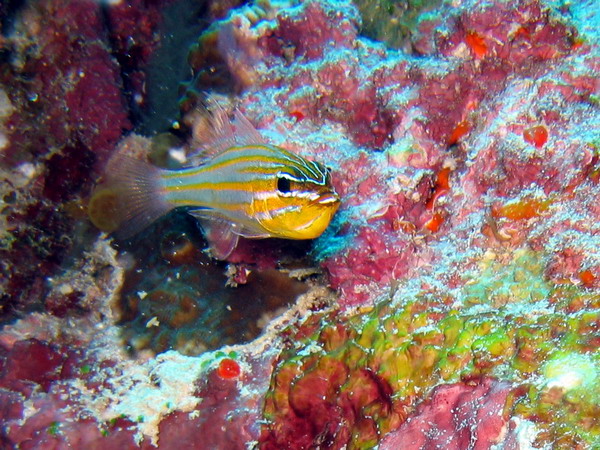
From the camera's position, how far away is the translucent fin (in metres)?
2.52

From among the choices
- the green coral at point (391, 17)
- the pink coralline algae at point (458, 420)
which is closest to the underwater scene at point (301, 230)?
the pink coralline algae at point (458, 420)

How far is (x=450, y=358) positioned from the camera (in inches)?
88.7

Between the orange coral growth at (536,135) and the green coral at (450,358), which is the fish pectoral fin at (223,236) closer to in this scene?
the green coral at (450,358)

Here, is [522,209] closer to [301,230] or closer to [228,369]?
[301,230]

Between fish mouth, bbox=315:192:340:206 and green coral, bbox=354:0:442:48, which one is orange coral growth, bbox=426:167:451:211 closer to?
fish mouth, bbox=315:192:340:206

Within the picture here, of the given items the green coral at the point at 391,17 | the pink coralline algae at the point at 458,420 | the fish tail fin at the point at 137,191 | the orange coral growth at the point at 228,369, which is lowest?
the pink coralline algae at the point at 458,420

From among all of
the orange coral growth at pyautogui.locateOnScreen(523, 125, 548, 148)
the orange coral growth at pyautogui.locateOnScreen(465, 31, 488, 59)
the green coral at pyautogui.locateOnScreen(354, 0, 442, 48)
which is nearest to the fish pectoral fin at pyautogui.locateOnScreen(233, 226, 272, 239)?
the orange coral growth at pyautogui.locateOnScreen(523, 125, 548, 148)

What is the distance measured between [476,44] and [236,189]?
103 inches

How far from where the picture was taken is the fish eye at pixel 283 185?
6.43 feet

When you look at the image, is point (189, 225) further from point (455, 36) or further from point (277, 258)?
point (455, 36)

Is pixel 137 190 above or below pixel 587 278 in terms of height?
above

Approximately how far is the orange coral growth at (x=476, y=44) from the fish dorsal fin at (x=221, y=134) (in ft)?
7.16

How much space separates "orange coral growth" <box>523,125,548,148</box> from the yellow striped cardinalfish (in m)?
1.70

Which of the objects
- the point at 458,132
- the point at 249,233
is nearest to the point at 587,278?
the point at 458,132
